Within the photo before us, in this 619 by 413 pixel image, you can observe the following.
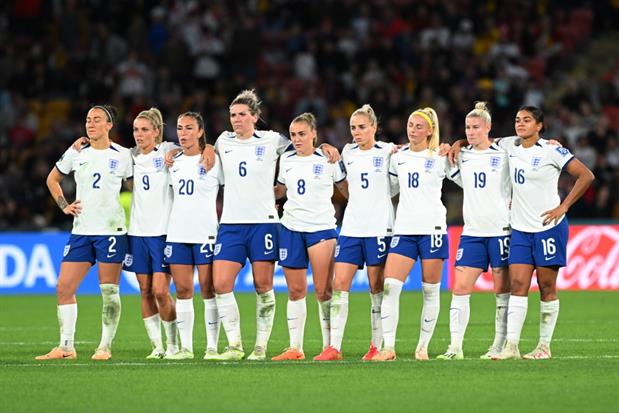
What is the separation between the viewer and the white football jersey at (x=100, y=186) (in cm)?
1397

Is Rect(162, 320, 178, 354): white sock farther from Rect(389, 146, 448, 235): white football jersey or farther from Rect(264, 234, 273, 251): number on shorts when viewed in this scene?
Rect(389, 146, 448, 235): white football jersey

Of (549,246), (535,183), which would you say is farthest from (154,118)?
(549,246)

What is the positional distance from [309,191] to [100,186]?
218 cm

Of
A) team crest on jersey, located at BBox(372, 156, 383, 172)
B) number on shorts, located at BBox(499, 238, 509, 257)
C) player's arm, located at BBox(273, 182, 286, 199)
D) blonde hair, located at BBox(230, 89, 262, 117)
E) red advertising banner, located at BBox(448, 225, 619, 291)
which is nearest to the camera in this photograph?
number on shorts, located at BBox(499, 238, 509, 257)

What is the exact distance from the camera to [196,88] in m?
28.8

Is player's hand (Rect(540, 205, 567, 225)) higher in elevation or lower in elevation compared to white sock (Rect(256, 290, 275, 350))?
higher

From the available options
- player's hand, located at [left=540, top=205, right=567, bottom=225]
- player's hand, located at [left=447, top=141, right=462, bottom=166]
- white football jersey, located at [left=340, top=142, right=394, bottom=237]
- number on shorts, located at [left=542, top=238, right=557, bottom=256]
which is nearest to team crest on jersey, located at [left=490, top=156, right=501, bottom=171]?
player's hand, located at [left=447, top=141, right=462, bottom=166]

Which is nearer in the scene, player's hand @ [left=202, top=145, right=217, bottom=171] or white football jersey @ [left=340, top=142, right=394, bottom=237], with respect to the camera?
white football jersey @ [left=340, top=142, right=394, bottom=237]

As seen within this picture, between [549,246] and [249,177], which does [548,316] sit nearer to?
[549,246]

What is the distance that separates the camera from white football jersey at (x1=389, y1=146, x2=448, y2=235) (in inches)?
526

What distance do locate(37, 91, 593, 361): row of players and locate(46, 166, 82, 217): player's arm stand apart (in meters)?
0.03

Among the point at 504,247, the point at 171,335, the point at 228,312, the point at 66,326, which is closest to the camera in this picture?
the point at 504,247

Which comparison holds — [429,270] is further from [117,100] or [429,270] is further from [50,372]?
[117,100]

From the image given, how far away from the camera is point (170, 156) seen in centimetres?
1382
